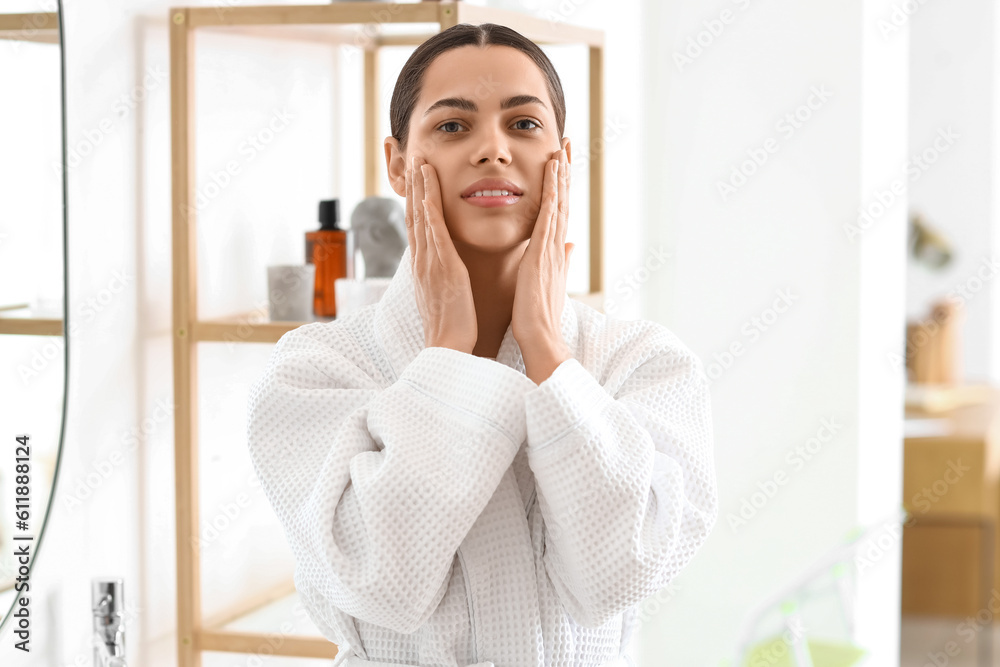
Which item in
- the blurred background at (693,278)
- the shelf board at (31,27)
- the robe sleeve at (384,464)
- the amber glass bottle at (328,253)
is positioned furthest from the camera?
the amber glass bottle at (328,253)

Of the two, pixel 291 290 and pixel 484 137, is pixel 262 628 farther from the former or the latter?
pixel 484 137

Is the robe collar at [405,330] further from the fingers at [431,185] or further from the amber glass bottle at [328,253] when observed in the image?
the amber glass bottle at [328,253]

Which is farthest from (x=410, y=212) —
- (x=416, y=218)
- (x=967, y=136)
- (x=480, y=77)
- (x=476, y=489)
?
(x=967, y=136)

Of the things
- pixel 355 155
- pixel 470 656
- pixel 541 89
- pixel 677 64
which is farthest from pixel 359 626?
pixel 677 64

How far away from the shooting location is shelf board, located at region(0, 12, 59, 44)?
0.96 meters

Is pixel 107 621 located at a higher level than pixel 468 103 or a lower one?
lower

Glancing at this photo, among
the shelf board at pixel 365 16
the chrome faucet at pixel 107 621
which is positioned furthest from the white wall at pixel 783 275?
the chrome faucet at pixel 107 621

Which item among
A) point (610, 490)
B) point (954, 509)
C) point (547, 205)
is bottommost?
point (954, 509)

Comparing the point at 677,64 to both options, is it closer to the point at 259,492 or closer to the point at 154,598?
the point at 259,492

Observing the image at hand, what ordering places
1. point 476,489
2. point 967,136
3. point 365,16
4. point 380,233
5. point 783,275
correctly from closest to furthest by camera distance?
1. point 476,489
2. point 365,16
3. point 380,233
4. point 783,275
5. point 967,136

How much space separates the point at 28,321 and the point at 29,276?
5 cm

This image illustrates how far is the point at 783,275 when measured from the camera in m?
1.81

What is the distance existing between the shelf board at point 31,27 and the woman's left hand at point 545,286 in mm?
542

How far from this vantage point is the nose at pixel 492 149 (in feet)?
2.42
